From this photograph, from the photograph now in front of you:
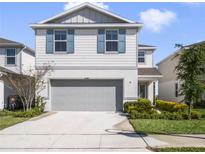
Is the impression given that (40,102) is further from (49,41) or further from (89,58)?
(89,58)

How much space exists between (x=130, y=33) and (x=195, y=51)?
6.71 metres

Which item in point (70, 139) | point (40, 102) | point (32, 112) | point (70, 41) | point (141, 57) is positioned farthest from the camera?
Result: point (141, 57)

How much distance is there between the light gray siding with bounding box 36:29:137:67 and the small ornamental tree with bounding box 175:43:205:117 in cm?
598

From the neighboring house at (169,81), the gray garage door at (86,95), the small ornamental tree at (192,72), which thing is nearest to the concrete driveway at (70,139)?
the small ornamental tree at (192,72)

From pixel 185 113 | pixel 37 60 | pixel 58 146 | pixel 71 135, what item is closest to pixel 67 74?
pixel 37 60

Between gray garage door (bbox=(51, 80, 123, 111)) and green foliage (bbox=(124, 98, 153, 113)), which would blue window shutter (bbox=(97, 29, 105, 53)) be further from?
green foliage (bbox=(124, 98, 153, 113))

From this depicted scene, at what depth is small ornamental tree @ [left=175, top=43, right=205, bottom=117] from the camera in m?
15.6

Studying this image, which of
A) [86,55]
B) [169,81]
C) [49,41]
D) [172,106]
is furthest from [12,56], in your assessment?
[169,81]

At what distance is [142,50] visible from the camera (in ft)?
94.4

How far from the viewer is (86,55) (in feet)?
72.2

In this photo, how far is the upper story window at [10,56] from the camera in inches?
1073

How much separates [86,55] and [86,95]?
2.79 m

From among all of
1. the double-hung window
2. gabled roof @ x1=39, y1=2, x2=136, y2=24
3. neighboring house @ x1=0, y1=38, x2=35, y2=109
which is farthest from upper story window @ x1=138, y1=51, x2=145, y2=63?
neighboring house @ x1=0, y1=38, x2=35, y2=109

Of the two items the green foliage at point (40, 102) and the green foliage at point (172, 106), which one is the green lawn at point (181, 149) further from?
the green foliage at point (40, 102)
